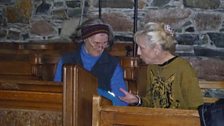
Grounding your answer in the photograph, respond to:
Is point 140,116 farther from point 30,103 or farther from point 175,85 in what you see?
point 175,85

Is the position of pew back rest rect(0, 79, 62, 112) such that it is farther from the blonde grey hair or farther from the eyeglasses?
the eyeglasses

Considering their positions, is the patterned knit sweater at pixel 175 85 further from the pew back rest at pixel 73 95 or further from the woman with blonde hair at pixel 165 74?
the pew back rest at pixel 73 95

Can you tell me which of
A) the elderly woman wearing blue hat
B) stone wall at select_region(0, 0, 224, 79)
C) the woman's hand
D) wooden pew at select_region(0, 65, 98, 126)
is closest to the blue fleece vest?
the elderly woman wearing blue hat

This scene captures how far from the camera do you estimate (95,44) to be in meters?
2.39

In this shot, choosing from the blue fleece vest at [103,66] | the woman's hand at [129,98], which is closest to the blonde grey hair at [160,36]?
the woman's hand at [129,98]

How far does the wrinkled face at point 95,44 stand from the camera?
7.88 feet

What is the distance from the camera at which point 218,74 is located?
13.3ft

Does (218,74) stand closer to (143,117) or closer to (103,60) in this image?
(103,60)

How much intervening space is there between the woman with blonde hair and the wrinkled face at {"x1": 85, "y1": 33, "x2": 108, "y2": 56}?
44 cm

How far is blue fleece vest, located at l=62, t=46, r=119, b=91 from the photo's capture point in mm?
2332

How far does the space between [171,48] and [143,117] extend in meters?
0.74

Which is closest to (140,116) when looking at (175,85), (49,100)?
(49,100)

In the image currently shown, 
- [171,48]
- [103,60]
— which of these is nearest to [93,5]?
[103,60]

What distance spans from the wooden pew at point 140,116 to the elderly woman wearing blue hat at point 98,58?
101cm
